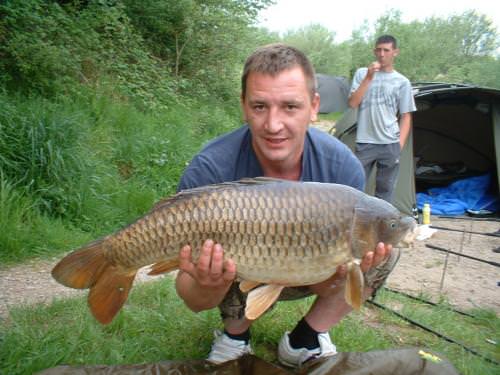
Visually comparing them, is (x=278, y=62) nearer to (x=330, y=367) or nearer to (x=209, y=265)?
(x=209, y=265)

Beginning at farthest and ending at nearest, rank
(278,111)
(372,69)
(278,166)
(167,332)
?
(372,69), (167,332), (278,166), (278,111)

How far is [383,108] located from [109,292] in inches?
137

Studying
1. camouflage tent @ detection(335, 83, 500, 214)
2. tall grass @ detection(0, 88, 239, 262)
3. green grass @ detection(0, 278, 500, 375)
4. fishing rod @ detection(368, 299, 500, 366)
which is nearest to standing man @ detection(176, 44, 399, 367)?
green grass @ detection(0, 278, 500, 375)

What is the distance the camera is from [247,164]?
1814mm

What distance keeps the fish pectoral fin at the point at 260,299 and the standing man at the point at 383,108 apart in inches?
127

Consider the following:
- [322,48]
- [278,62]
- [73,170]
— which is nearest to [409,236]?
[278,62]

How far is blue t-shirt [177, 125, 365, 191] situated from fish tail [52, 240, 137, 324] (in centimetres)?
40

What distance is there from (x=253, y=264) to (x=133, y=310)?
1034 millimetres

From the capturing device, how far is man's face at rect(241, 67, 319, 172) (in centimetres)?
167

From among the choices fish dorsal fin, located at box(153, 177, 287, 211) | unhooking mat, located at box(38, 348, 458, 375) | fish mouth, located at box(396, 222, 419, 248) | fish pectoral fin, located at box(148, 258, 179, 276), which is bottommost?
unhooking mat, located at box(38, 348, 458, 375)

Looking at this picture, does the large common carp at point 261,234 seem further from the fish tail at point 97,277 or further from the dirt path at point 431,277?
the dirt path at point 431,277

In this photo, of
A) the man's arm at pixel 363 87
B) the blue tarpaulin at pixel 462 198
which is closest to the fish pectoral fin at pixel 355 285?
the man's arm at pixel 363 87

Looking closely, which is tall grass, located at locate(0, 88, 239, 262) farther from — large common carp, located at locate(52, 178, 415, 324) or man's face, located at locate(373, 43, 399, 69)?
man's face, located at locate(373, 43, 399, 69)

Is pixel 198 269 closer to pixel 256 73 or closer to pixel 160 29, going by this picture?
pixel 256 73
